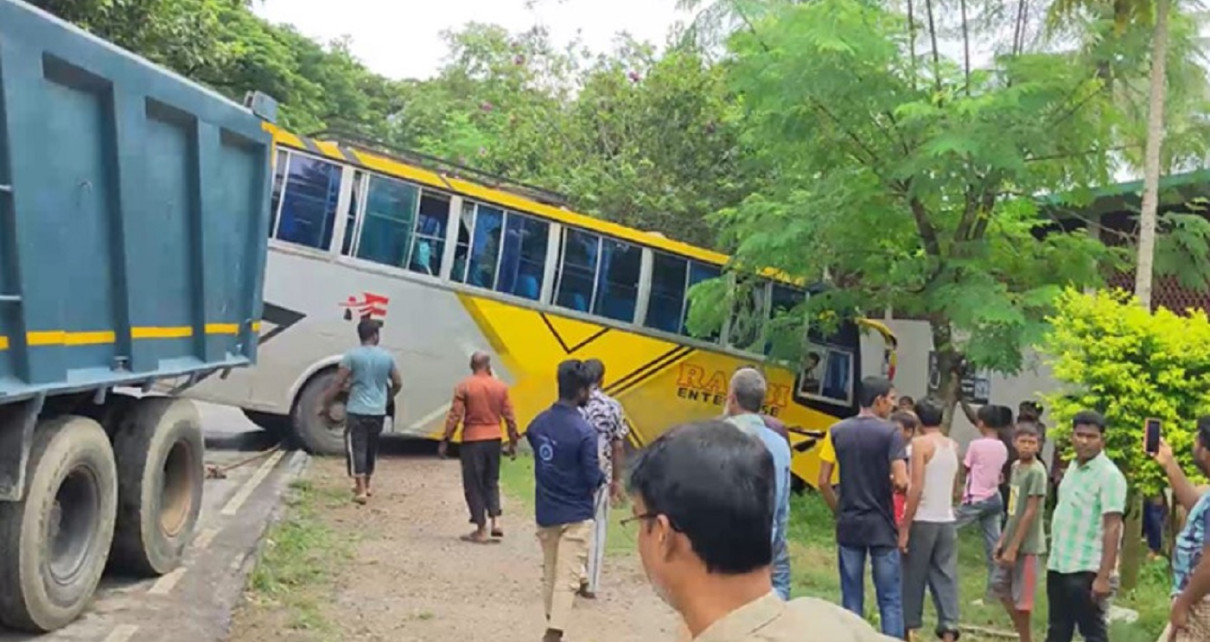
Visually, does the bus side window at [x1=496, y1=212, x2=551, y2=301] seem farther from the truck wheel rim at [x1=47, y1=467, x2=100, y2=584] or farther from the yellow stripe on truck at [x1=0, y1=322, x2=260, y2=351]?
the truck wheel rim at [x1=47, y1=467, x2=100, y2=584]

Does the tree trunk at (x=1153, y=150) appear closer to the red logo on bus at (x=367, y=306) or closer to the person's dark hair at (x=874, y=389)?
the person's dark hair at (x=874, y=389)

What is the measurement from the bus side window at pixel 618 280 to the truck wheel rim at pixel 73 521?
9369 millimetres

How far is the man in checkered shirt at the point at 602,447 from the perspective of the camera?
312 inches

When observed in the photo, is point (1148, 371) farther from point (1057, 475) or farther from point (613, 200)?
point (613, 200)

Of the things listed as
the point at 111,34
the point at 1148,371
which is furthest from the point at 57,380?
the point at 111,34

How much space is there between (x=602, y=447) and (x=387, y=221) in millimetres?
7217

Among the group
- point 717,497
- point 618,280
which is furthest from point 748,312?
point 717,497

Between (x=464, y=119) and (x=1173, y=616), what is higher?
(x=464, y=119)

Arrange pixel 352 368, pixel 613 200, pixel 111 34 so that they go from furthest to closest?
pixel 613 200 → pixel 111 34 → pixel 352 368

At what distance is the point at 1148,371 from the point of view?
8.54 metres

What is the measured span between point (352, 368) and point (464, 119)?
23.0 metres

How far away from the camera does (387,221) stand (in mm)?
14508

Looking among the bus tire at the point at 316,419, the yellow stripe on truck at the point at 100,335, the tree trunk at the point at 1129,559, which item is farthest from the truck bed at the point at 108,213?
the tree trunk at the point at 1129,559

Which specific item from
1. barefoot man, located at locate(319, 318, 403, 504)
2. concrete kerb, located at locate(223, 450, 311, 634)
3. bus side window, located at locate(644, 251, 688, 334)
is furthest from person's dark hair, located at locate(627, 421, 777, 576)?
bus side window, located at locate(644, 251, 688, 334)
